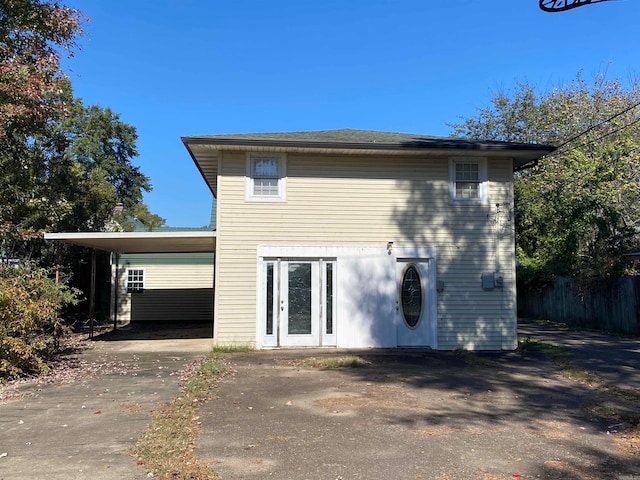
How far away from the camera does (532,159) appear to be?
1241 cm

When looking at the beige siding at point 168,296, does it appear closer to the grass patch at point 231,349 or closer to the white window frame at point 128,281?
the white window frame at point 128,281

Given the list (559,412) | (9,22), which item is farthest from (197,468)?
(9,22)

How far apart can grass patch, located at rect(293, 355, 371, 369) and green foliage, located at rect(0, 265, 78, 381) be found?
14.8ft

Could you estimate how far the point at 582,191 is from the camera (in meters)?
18.8

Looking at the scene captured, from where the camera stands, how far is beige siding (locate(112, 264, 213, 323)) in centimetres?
2125

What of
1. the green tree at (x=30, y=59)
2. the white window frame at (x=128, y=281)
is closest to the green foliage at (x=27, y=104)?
the green tree at (x=30, y=59)

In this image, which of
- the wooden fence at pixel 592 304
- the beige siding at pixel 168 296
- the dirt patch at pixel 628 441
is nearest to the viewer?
the dirt patch at pixel 628 441

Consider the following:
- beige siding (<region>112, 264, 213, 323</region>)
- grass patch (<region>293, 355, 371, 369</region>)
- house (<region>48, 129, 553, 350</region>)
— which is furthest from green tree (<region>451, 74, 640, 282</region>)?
beige siding (<region>112, 264, 213, 323</region>)

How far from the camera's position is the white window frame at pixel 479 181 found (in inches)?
486

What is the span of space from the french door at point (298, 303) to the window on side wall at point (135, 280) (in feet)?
37.3

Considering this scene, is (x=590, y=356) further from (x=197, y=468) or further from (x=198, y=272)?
(x=198, y=272)

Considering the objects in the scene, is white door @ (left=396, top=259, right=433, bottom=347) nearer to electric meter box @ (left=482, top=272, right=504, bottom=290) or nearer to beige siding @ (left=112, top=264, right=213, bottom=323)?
electric meter box @ (left=482, top=272, right=504, bottom=290)

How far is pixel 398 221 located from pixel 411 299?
6.08 ft

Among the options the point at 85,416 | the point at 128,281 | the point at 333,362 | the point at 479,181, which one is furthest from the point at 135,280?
the point at 85,416
